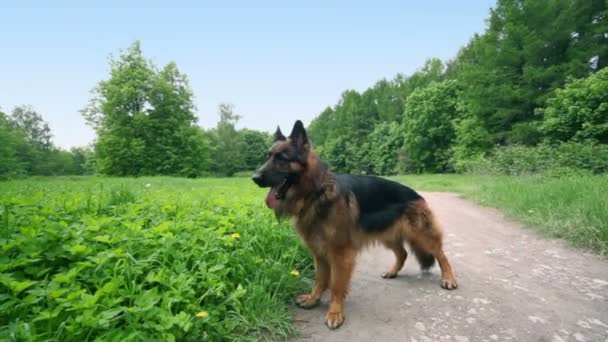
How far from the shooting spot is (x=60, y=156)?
51625mm

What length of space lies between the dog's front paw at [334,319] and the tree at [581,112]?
18.3m

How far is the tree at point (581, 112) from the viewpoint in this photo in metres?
15.2

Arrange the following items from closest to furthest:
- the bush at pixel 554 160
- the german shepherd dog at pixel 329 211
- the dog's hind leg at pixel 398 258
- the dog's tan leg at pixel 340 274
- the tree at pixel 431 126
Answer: the dog's tan leg at pixel 340 274 < the german shepherd dog at pixel 329 211 < the dog's hind leg at pixel 398 258 < the bush at pixel 554 160 < the tree at pixel 431 126

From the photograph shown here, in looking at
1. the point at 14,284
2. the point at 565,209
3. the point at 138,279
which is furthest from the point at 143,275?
the point at 565,209

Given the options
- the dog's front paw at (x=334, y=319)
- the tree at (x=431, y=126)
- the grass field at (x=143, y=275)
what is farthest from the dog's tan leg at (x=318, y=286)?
the tree at (x=431, y=126)

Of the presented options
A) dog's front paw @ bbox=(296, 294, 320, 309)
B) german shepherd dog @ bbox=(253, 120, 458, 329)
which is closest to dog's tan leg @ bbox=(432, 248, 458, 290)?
german shepherd dog @ bbox=(253, 120, 458, 329)

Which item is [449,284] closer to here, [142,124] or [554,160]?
[554,160]

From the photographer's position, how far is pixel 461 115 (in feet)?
96.7

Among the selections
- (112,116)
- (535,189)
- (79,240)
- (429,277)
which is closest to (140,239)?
(79,240)

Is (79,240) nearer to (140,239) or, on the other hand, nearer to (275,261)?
(140,239)

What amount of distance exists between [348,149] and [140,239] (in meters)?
51.1

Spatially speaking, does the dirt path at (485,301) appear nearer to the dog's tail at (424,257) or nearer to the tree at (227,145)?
the dog's tail at (424,257)

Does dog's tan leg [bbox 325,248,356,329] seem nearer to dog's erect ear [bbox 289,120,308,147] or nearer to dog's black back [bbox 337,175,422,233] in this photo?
dog's black back [bbox 337,175,422,233]

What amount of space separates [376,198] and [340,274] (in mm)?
1010
